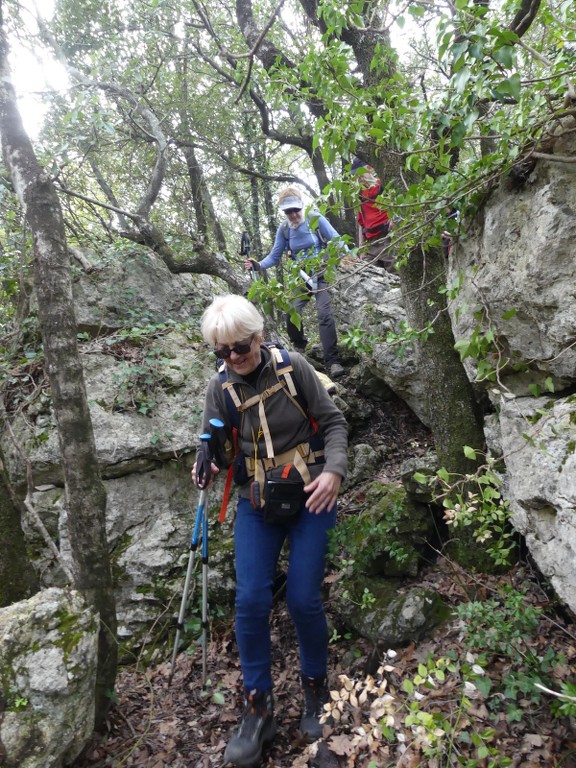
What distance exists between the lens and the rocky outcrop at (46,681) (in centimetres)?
→ 269

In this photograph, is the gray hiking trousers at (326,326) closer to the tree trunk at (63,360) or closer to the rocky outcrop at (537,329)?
the rocky outcrop at (537,329)

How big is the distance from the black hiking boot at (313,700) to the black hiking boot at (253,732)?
228mm

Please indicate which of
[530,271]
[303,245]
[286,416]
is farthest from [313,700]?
[303,245]

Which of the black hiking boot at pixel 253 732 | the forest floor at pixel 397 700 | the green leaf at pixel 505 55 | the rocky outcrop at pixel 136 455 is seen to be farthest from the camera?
the rocky outcrop at pixel 136 455

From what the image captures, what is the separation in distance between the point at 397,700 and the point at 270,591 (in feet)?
3.71

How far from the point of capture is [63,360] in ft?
11.3

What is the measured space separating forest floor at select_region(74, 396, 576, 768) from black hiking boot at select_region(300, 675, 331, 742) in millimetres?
124

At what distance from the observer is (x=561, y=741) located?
260 cm

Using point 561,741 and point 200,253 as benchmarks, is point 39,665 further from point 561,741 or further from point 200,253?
point 200,253

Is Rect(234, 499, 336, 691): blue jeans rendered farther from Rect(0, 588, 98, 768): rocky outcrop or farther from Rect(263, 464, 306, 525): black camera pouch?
Rect(0, 588, 98, 768): rocky outcrop

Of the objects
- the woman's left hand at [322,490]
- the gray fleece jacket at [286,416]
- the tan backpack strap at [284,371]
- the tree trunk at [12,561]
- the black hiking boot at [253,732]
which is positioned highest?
the tan backpack strap at [284,371]

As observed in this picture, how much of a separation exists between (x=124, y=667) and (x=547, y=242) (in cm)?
493

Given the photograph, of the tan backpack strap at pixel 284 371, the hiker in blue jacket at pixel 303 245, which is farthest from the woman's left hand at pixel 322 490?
the hiker in blue jacket at pixel 303 245

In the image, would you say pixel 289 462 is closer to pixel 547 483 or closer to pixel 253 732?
pixel 547 483
